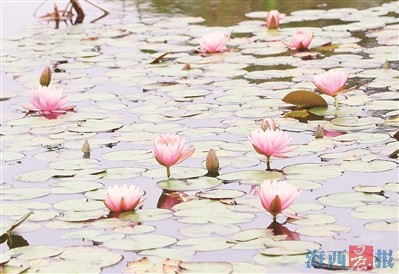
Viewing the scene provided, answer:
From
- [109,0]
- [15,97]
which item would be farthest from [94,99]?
[109,0]

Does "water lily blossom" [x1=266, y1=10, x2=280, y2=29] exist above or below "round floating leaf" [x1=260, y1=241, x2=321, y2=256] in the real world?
above

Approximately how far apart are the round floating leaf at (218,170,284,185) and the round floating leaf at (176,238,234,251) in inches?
19.4

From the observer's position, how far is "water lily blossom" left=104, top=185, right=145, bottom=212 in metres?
2.53

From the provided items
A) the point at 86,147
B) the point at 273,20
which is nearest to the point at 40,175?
the point at 86,147

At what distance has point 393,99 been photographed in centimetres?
372

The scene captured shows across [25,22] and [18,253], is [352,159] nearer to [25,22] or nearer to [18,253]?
[18,253]

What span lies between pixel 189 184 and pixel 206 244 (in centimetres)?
50

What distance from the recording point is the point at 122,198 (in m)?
2.52

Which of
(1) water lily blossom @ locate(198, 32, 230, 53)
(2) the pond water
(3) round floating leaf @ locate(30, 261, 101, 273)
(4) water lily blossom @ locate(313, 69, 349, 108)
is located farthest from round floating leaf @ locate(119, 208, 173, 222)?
(1) water lily blossom @ locate(198, 32, 230, 53)

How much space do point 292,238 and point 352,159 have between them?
0.71 metres

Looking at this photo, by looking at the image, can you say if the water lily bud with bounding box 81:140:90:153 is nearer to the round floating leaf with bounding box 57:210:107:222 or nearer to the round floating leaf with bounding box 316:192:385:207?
the round floating leaf with bounding box 57:210:107:222

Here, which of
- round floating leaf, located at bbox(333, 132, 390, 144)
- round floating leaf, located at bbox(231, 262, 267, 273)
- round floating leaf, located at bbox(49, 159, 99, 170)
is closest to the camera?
round floating leaf, located at bbox(231, 262, 267, 273)

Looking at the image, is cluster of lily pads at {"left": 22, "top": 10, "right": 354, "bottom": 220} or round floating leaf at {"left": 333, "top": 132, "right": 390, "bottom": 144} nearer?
cluster of lily pads at {"left": 22, "top": 10, "right": 354, "bottom": 220}

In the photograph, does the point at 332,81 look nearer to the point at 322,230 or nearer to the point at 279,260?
the point at 322,230
